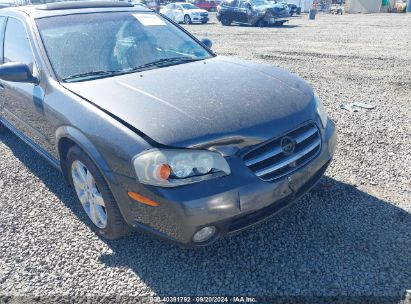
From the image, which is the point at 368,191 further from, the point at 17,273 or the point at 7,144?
the point at 7,144

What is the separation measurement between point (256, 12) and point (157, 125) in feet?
62.3

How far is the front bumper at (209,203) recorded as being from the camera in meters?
1.99

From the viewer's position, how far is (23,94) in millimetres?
3238

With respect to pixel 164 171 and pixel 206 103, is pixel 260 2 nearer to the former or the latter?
pixel 206 103

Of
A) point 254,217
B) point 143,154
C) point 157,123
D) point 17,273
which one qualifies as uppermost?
point 157,123

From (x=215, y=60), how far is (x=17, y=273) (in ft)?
8.28

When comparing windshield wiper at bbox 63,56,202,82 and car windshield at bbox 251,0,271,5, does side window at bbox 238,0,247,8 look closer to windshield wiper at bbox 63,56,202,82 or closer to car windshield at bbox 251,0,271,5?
car windshield at bbox 251,0,271,5

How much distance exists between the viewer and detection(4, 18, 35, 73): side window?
3.11 meters

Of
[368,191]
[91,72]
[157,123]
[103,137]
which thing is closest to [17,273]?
[103,137]

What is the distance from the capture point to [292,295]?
2.13 metres

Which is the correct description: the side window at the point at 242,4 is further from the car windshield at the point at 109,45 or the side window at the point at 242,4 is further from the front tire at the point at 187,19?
the car windshield at the point at 109,45

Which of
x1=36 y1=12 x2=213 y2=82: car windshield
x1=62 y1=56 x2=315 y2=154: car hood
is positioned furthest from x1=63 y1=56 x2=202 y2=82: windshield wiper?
x1=62 y1=56 x2=315 y2=154: car hood

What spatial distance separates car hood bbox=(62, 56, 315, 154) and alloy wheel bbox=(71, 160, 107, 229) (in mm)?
584

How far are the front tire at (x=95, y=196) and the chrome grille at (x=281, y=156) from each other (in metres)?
1.03
